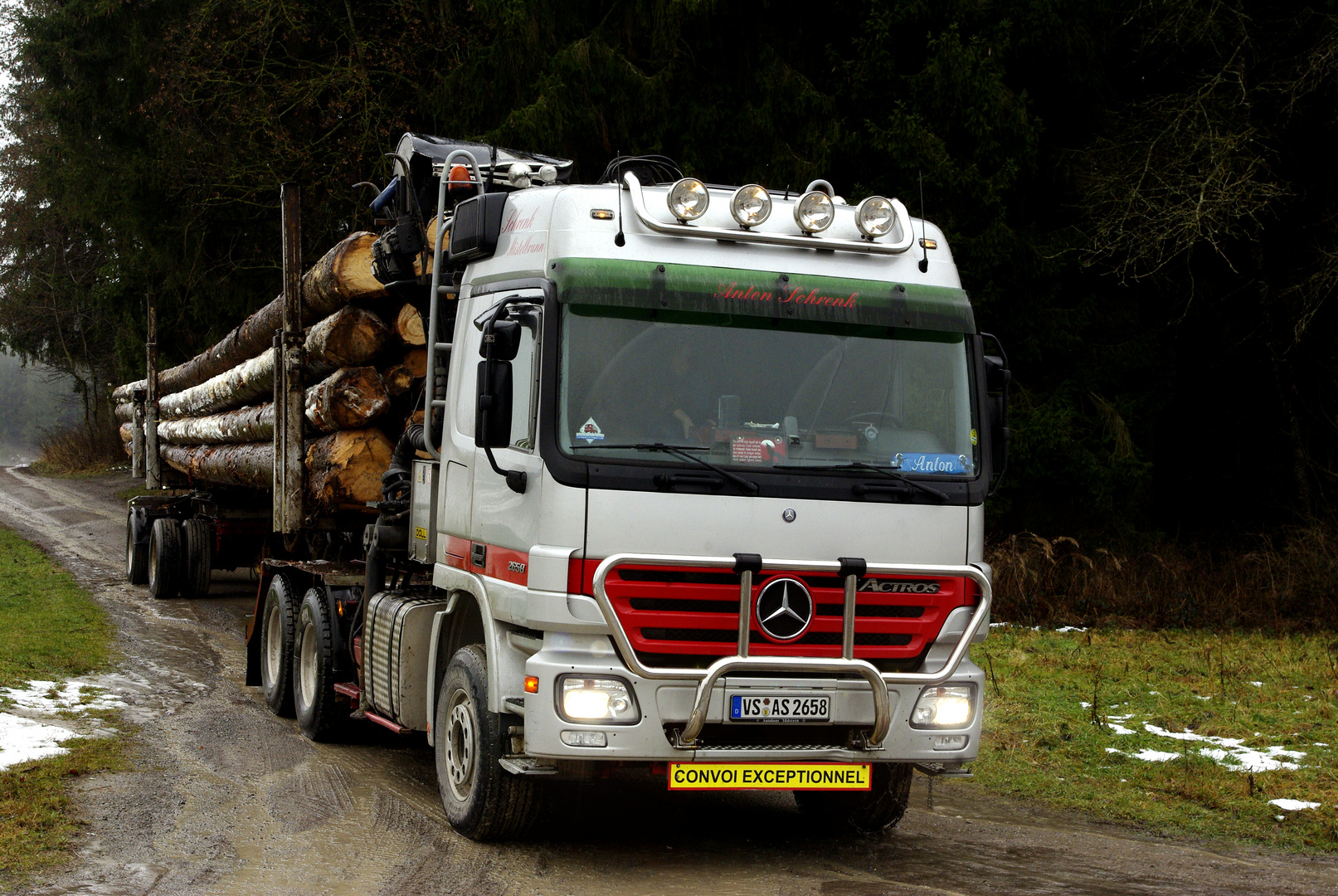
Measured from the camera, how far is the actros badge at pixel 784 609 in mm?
5922

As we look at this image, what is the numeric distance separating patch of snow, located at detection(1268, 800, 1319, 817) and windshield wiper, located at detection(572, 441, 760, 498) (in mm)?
3861

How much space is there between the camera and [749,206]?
6.41m

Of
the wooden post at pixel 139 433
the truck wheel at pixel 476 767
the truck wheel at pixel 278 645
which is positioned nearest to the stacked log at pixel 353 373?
the truck wheel at pixel 278 645

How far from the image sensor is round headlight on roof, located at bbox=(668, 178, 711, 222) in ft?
20.7

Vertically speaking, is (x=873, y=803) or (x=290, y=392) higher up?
(x=290, y=392)

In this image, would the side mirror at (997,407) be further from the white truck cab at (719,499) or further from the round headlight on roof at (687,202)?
the round headlight on roof at (687,202)

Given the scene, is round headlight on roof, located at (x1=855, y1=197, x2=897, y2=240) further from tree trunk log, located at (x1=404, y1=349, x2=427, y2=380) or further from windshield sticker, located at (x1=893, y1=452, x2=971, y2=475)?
tree trunk log, located at (x1=404, y1=349, x2=427, y2=380)

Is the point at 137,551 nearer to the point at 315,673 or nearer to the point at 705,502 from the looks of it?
the point at 315,673

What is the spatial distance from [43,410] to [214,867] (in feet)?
378

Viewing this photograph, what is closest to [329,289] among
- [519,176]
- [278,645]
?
[519,176]

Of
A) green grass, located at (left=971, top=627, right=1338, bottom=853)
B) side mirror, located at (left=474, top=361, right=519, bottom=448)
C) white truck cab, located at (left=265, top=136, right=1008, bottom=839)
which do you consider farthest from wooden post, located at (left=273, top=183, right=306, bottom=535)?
green grass, located at (left=971, top=627, right=1338, bottom=853)

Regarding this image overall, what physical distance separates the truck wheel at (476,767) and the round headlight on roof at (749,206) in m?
2.38

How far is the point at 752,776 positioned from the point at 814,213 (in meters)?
2.61

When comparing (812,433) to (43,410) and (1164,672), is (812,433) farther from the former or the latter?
(43,410)
